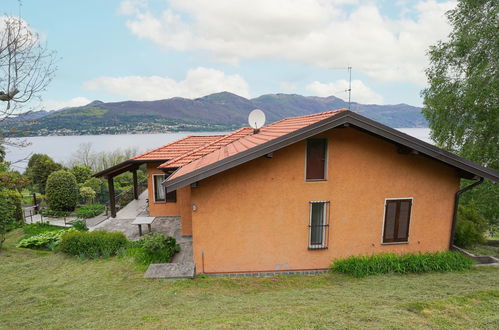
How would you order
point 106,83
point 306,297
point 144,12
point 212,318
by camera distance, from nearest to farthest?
point 212,318, point 306,297, point 144,12, point 106,83

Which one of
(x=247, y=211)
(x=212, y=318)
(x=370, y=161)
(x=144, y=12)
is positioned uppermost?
(x=144, y=12)

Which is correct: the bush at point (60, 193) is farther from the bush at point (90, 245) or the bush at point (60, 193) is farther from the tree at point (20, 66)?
the tree at point (20, 66)

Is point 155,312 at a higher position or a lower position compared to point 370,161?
lower

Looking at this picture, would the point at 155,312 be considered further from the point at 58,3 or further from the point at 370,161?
the point at 58,3

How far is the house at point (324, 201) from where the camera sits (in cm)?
705

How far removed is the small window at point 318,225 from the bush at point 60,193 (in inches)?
721

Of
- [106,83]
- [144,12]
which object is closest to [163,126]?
[106,83]

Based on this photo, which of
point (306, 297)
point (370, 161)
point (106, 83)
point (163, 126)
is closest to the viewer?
point (306, 297)

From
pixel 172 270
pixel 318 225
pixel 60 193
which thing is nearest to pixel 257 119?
pixel 318 225

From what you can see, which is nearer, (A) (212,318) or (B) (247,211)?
(A) (212,318)

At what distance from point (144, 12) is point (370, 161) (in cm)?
1596

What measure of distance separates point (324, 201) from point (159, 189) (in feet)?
30.3

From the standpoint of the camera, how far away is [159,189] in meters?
13.2

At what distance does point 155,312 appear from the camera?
4996 millimetres
